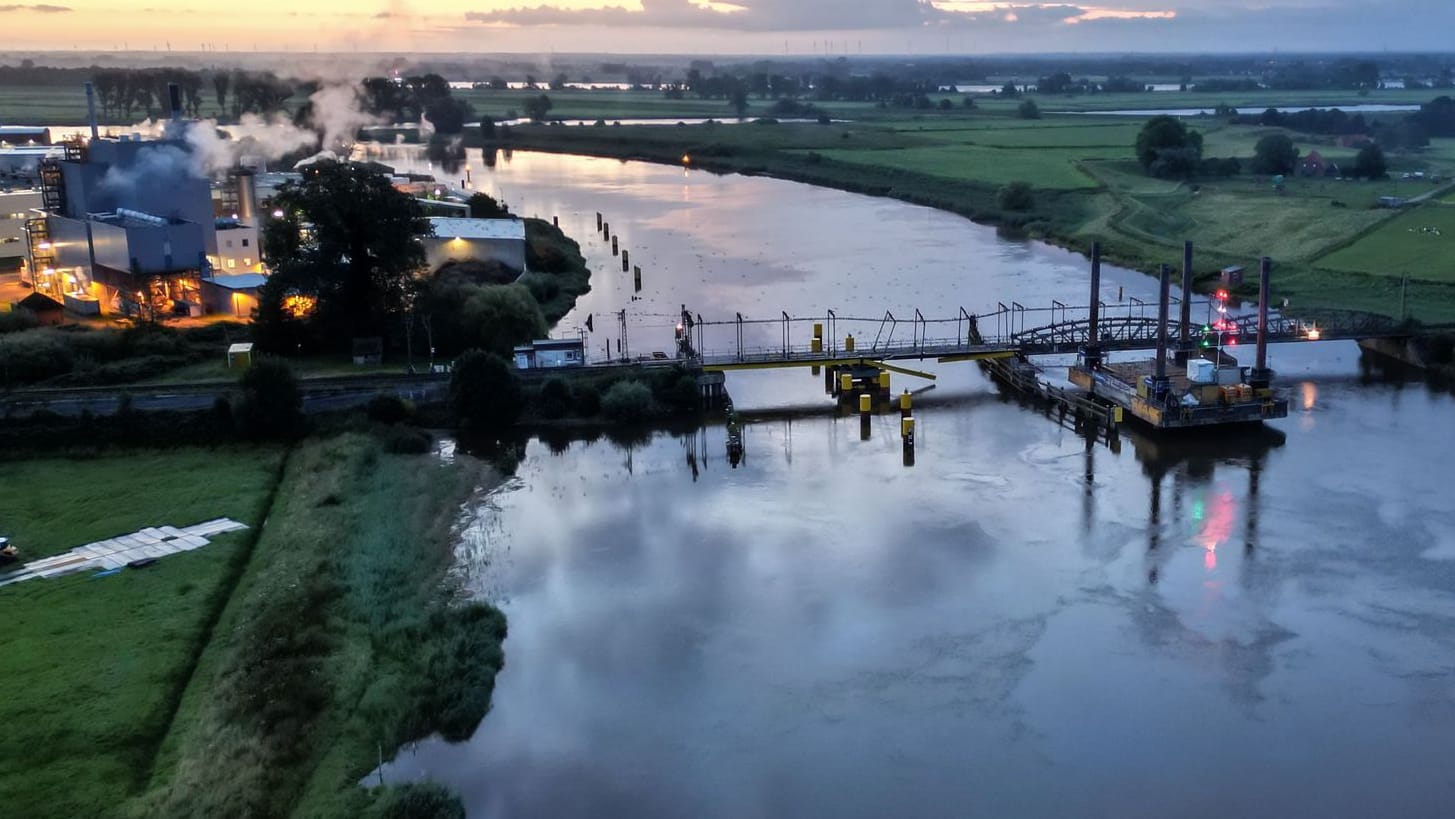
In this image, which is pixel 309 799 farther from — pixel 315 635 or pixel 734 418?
pixel 734 418

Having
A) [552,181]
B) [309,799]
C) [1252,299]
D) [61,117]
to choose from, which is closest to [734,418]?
[309,799]

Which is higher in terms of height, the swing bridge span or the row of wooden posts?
the row of wooden posts

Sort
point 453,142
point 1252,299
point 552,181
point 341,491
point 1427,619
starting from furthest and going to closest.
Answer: point 453,142 → point 552,181 → point 1252,299 → point 341,491 → point 1427,619

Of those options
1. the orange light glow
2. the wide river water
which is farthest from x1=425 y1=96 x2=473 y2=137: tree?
the wide river water

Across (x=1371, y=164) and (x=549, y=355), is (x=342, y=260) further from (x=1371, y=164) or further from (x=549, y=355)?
(x=1371, y=164)

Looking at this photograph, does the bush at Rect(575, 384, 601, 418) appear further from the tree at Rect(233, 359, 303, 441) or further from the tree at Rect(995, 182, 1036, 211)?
the tree at Rect(995, 182, 1036, 211)

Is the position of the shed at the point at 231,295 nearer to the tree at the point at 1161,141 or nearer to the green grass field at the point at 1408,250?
the green grass field at the point at 1408,250

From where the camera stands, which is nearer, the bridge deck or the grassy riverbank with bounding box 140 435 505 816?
the grassy riverbank with bounding box 140 435 505 816
